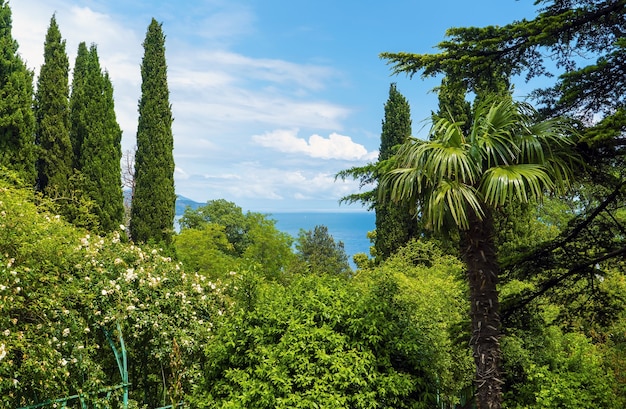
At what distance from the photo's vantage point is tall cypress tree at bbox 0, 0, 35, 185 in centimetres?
1338

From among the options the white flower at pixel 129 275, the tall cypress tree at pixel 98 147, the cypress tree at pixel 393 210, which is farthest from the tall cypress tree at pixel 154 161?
the white flower at pixel 129 275

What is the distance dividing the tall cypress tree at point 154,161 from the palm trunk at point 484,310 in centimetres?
1344

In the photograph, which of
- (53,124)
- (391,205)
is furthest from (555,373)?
(53,124)

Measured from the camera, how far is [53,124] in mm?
15203

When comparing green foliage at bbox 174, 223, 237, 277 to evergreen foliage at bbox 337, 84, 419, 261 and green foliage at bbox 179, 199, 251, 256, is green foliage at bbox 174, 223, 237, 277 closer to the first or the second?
evergreen foliage at bbox 337, 84, 419, 261

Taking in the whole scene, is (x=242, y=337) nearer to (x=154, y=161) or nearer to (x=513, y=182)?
(x=513, y=182)

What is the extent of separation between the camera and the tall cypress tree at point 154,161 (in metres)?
16.7

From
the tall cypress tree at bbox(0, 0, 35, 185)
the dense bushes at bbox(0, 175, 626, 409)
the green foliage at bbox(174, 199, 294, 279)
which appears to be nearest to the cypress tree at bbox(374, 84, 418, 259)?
the green foliage at bbox(174, 199, 294, 279)

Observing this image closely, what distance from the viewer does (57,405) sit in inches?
250

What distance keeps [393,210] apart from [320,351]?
13.6m

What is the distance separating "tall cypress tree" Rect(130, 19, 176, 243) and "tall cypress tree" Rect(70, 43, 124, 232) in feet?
2.85

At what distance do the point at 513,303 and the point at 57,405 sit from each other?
6617mm

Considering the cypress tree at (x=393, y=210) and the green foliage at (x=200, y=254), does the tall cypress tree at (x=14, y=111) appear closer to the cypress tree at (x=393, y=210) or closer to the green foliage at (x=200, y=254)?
the green foliage at (x=200, y=254)

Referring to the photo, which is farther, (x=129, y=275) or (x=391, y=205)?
(x=391, y=205)
